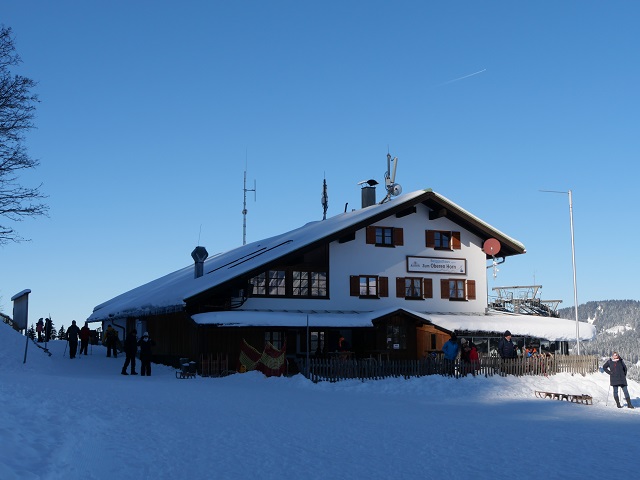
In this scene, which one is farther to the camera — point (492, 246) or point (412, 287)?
point (492, 246)

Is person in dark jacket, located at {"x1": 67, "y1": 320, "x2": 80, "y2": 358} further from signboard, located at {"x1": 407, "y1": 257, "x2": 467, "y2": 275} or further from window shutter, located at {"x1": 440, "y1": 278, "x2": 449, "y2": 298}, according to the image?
window shutter, located at {"x1": 440, "y1": 278, "x2": 449, "y2": 298}

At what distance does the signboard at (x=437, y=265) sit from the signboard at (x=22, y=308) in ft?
51.4

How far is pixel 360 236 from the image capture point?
107ft

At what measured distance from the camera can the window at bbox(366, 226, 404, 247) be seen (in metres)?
32.8

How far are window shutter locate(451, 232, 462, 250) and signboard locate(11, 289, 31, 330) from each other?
1822 centimetres

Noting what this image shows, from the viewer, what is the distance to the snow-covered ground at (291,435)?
29.9 ft

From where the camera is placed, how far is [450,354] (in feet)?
84.0

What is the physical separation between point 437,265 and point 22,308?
1744cm

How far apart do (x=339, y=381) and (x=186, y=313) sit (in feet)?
23.3

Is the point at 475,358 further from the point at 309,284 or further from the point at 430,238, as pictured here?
the point at 430,238

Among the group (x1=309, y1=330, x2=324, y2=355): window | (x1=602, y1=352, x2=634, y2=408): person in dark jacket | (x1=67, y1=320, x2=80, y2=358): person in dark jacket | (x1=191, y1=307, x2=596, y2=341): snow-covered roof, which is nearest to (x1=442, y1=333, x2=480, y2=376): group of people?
(x1=191, y1=307, x2=596, y2=341): snow-covered roof

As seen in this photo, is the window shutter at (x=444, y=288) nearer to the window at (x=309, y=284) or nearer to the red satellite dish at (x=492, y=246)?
the red satellite dish at (x=492, y=246)

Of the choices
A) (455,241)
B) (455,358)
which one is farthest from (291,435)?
(455,241)

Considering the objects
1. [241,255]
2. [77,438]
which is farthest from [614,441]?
[241,255]
